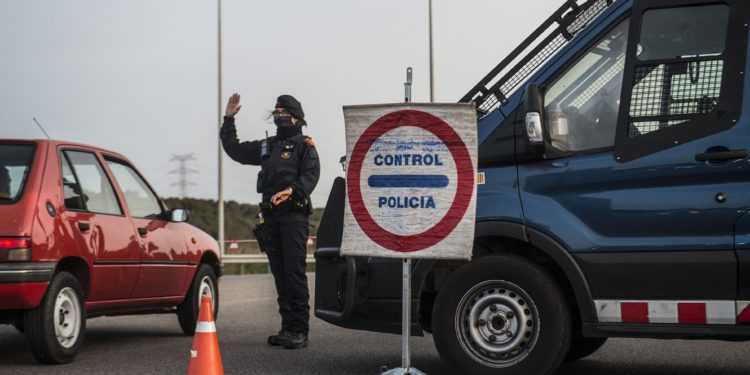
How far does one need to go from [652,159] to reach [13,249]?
13.6 feet

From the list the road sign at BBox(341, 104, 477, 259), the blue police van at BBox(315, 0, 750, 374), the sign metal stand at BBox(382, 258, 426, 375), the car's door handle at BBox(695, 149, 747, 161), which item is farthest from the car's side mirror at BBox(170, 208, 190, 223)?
the car's door handle at BBox(695, 149, 747, 161)

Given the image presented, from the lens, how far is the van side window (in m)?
6.11

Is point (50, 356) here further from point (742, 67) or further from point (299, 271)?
point (742, 67)

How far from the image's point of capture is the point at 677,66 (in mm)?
6176

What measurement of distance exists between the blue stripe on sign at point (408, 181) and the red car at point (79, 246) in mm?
2858

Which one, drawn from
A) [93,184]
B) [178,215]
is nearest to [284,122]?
[178,215]

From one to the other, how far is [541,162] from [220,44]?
91.9ft

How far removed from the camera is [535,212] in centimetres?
642

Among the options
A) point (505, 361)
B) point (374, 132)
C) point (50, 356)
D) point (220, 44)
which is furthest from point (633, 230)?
point (220, 44)

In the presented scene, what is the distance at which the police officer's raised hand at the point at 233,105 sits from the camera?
30.6 ft

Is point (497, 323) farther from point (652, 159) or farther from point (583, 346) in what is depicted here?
point (583, 346)

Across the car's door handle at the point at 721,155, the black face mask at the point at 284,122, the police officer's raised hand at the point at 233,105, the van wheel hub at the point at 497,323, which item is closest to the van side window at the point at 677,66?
the car's door handle at the point at 721,155

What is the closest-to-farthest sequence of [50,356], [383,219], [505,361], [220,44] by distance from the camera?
1. [383,219]
2. [505,361]
3. [50,356]
4. [220,44]

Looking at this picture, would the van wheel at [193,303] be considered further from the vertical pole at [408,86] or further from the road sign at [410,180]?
the vertical pole at [408,86]
